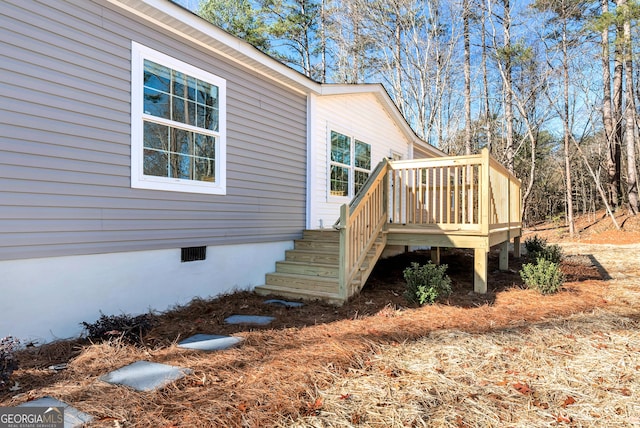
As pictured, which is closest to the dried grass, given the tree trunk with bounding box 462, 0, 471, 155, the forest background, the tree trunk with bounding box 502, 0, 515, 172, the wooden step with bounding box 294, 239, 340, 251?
the wooden step with bounding box 294, 239, 340, 251

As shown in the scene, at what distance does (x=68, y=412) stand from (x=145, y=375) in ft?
1.78

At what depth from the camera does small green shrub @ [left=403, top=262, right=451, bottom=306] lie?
4.65 meters

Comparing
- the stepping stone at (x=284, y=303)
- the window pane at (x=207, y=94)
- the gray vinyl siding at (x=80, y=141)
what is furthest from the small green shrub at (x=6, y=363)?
the window pane at (x=207, y=94)

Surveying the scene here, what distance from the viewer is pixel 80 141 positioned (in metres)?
3.52

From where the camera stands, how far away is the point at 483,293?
5.24 meters

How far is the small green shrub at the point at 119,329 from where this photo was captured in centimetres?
319

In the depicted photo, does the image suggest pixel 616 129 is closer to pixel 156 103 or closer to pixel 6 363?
pixel 156 103

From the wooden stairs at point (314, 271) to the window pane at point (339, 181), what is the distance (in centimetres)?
141

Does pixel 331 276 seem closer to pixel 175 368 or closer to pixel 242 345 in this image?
pixel 242 345

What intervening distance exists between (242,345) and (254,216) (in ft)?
8.71

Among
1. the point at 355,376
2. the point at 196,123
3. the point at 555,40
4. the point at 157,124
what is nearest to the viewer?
the point at 355,376

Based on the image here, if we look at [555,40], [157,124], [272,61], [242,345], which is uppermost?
[555,40]

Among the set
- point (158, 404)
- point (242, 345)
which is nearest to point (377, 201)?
point (242, 345)

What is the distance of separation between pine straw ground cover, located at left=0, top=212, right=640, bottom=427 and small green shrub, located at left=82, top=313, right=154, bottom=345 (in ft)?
0.37
